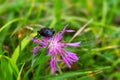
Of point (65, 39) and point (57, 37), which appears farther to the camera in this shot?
point (65, 39)

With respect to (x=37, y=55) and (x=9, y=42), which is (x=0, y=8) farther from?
(x=37, y=55)

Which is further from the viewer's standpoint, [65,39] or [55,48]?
[65,39]

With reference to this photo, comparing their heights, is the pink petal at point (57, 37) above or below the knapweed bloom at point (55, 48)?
above

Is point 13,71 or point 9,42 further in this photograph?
point 9,42

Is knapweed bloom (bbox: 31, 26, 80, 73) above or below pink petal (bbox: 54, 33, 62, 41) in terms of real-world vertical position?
below

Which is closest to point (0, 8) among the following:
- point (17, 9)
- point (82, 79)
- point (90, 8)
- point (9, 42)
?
Answer: point (17, 9)

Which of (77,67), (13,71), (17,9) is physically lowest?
(77,67)

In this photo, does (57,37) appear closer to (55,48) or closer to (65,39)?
(55,48)

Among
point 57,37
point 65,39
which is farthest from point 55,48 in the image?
point 65,39
